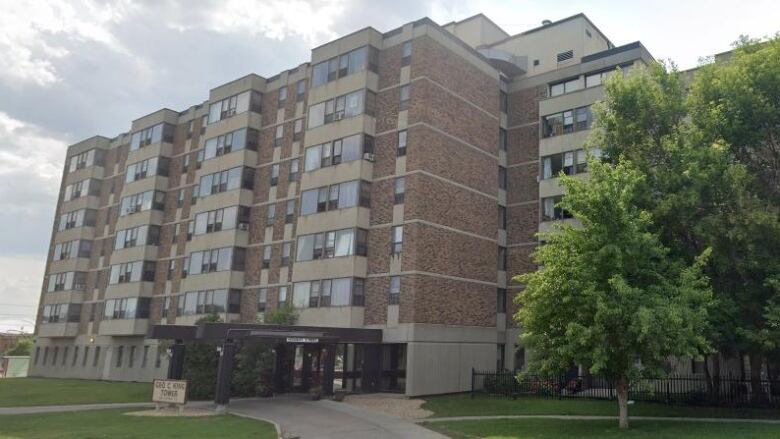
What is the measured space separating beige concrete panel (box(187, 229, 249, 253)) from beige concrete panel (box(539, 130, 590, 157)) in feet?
67.7

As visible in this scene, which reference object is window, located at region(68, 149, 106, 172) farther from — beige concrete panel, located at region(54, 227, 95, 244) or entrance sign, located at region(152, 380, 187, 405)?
entrance sign, located at region(152, 380, 187, 405)

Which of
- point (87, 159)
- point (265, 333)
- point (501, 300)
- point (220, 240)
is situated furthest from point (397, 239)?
point (87, 159)

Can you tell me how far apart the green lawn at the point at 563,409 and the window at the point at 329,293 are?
7400mm

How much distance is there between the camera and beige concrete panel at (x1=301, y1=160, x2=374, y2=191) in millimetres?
36188

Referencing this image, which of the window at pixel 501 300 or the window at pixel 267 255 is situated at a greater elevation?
the window at pixel 267 255

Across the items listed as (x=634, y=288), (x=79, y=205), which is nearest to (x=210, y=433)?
(x=634, y=288)

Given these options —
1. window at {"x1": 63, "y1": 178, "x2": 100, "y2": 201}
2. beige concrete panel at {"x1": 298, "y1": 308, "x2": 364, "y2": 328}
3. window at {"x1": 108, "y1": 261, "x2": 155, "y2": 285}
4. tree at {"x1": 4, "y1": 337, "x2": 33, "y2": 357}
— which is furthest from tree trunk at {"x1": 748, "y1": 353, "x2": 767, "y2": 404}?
tree at {"x1": 4, "y1": 337, "x2": 33, "y2": 357}

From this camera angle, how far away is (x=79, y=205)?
60.5 m

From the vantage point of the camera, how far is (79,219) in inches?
2360

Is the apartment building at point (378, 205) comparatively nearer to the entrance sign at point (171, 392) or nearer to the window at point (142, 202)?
the window at point (142, 202)

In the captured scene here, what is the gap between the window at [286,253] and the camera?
136 feet

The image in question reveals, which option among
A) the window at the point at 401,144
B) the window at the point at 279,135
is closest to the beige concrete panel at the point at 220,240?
the window at the point at 279,135

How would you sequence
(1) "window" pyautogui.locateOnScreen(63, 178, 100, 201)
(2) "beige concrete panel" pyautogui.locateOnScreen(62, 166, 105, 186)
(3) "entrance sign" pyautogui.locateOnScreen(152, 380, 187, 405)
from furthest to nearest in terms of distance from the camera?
1. (2) "beige concrete panel" pyautogui.locateOnScreen(62, 166, 105, 186)
2. (1) "window" pyautogui.locateOnScreen(63, 178, 100, 201)
3. (3) "entrance sign" pyautogui.locateOnScreen(152, 380, 187, 405)

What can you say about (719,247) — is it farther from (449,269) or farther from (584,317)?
(449,269)
